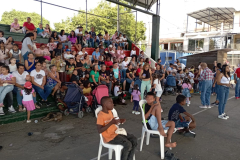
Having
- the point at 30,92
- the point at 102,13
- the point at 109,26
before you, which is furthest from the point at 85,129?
the point at 102,13

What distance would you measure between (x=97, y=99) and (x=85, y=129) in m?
1.43

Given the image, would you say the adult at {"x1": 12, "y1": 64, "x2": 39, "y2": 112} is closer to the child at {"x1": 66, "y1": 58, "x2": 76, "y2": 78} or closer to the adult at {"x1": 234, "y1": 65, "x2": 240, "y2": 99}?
the child at {"x1": 66, "y1": 58, "x2": 76, "y2": 78}

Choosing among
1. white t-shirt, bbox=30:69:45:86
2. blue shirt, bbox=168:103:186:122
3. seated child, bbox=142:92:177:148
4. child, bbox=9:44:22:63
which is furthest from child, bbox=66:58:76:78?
blue shirt, bbox=168:103:186:122

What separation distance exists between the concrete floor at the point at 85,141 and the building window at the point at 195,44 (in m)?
29.4

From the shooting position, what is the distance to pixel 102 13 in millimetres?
35438

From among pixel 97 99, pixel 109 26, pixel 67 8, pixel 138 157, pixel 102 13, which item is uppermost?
pixel 102 13

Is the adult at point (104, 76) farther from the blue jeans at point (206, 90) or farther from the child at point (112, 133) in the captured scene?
the child at point (112, 133)

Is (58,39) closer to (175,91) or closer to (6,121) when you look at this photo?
(6,121)

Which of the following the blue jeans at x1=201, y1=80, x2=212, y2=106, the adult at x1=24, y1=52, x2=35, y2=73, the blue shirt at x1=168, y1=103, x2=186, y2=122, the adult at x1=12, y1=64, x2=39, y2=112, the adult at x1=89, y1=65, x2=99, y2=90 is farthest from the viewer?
the adult at x1=89, y1=65, x2=99, y2=90

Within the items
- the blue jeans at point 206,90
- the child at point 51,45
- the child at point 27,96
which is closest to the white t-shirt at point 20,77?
the child at point 27,96

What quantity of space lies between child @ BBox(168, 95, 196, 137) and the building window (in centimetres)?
3093

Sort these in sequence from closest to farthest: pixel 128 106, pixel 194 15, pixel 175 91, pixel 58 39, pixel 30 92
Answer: pixel 30 92
pixel 128 106
pixel 58 39
pixel 175 91
pixel 194 15

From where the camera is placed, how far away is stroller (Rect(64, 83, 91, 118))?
20.2 ft

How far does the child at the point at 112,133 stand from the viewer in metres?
3.03
